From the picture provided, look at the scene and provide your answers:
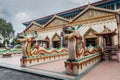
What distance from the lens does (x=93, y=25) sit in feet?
47.7

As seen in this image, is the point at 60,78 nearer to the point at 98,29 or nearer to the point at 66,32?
the point at 66,32

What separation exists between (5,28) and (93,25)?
26.2 meters

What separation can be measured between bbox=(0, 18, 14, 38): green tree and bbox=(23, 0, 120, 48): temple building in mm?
16287

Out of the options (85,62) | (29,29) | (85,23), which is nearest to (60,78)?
(85,62)

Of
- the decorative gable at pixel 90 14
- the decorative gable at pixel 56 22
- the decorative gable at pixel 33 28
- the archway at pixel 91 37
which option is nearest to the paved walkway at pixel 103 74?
the archway at pixel 91 37

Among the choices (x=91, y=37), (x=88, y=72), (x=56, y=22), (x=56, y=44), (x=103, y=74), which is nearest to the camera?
(x=103, y=74)

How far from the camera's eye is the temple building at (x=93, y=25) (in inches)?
509

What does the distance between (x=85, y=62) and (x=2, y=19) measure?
3261 cm

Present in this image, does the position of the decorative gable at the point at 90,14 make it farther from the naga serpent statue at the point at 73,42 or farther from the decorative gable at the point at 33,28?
the naga serpent statue at the point at 73,42

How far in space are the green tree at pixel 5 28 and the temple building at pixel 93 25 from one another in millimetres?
16287

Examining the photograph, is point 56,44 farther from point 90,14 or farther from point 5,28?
point 5,28

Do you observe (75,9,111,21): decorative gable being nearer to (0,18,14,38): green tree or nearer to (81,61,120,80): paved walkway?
(81,61,120,80): paved walkway

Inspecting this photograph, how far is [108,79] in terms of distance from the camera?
488 cm

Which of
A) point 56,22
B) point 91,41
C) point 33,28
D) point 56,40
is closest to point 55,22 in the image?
point 56,22
